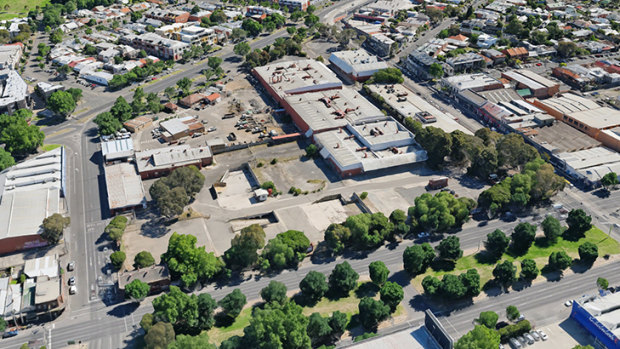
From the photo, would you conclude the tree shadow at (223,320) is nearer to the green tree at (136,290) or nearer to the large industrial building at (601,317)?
the green tree at (136,290)

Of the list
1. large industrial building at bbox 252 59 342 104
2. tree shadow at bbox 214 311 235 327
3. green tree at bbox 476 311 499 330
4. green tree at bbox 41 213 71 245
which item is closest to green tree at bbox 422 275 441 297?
green tree at bbox 476 311 499 330

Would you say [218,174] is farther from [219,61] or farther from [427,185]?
[219,61]

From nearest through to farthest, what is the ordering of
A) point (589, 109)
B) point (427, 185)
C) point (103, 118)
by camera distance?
point (427, 185) → point (103, 118) → point (589, 109)

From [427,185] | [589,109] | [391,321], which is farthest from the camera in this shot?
[589,109]

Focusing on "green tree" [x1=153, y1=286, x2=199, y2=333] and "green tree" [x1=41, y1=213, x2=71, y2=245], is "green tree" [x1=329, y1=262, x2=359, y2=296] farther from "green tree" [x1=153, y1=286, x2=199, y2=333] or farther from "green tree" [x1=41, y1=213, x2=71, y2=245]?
"green tree" [x1=41, y1=213, x2=71, y2=245]

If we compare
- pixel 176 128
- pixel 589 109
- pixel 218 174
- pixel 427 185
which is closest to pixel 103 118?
pixel 176 128

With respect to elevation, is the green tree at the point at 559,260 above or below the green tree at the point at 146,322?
below

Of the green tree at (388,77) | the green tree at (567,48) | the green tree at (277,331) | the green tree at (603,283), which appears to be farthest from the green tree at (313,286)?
the green tree at (567,48)
